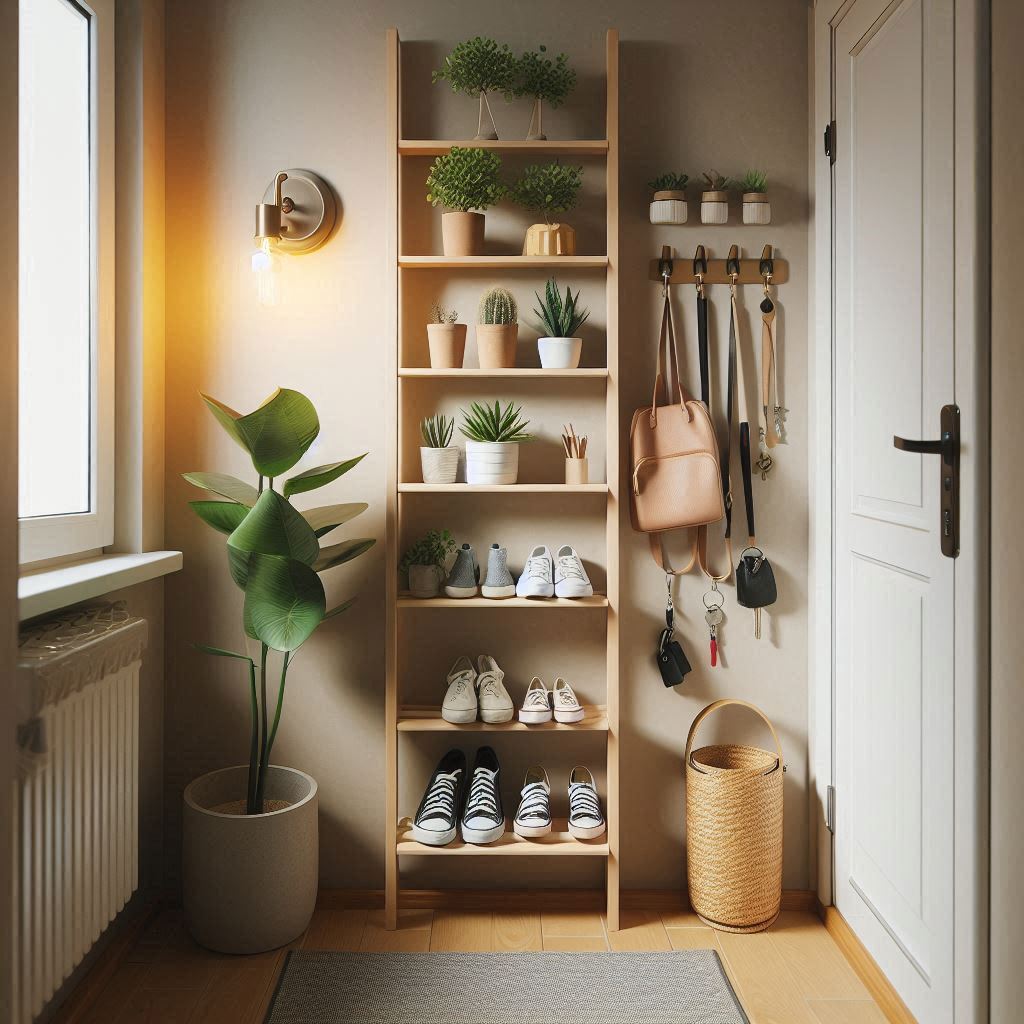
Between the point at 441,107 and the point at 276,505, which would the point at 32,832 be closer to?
the point at 276,505

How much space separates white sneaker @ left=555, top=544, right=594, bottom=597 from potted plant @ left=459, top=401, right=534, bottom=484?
247 mm

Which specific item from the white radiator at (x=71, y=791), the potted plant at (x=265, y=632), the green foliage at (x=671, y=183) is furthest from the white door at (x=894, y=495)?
the white radiator at (x=71, y=791)

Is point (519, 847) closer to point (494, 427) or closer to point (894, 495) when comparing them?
point (494, 427)

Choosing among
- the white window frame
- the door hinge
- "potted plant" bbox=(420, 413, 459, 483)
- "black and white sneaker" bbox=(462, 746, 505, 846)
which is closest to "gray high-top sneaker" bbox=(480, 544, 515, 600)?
"potted plant" bbox=(420, 413, 459, 483)

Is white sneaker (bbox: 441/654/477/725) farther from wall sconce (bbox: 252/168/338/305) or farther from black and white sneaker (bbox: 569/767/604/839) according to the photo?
wall sconce (bbox: 252/168/338/305)

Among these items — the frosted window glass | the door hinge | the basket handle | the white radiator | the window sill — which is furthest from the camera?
the basket handle

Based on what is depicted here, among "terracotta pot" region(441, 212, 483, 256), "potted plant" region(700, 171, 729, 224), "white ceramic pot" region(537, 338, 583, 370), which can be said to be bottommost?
"white ceramic pot" region(537, 338, 583, 370)

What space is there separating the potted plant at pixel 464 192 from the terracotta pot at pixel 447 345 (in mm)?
190

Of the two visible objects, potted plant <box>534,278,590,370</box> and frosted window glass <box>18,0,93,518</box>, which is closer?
frosted window glass <box>18,0,93,518</box>

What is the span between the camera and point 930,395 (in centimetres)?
168

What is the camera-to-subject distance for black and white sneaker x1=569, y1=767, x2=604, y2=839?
7.20ft

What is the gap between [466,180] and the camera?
7.05 ft

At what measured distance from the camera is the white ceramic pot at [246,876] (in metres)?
2.08

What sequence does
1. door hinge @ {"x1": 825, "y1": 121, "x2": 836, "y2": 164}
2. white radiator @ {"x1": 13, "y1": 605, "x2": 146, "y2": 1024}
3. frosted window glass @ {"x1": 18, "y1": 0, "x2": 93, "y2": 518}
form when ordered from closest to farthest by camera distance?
white radiator @ {"x1": 13, "y1": 605, "x2": 146, "y2": 1024}, frosted window glass @ {"x1": 18, "y1": 0, "x2": 93, "y2": 518}, door hinge @ {"x1": 825, "y1": 121, "x2": 836, "y2": 164}
